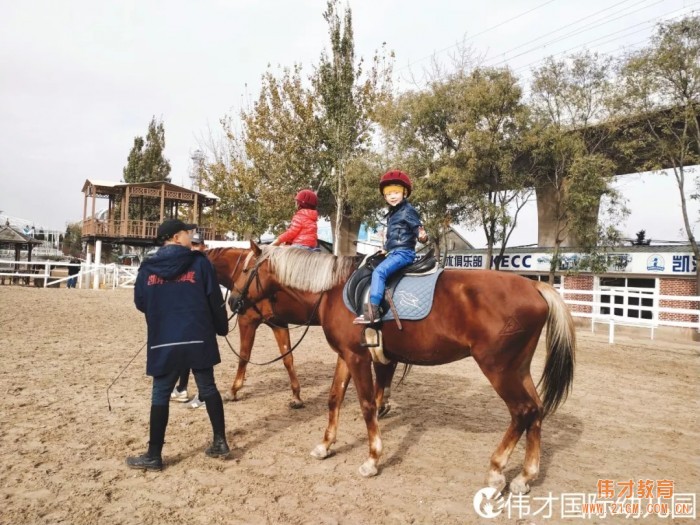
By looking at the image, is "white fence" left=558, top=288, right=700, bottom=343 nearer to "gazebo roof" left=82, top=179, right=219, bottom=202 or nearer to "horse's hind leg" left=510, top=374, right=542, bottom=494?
"horse's hind leg" left=510, top=374, right=542, bottom=494

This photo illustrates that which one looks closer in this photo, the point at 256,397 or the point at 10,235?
the point at 256,397

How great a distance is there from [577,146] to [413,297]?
54.2 ft

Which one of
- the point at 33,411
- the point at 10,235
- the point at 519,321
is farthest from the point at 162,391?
the point at 10,235

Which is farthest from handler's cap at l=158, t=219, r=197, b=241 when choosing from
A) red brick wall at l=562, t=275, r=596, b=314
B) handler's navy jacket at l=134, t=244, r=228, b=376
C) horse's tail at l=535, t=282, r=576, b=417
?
red brick wall at l=562, t=275, r=596, b=314

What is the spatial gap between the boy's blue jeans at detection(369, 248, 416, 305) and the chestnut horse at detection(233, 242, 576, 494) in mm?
286

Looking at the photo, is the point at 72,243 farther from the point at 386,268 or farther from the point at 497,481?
the point at 497,481

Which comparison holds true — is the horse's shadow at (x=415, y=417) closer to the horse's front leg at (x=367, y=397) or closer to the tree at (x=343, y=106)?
the horse's front leg at (x=367, y=397)

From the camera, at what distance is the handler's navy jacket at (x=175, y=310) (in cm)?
350

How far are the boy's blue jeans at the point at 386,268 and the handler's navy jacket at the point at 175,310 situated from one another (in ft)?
4.34

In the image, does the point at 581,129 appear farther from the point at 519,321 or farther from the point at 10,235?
the point at 10,235

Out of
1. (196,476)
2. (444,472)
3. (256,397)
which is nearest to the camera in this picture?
(196,476)

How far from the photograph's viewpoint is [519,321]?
353 centimetres

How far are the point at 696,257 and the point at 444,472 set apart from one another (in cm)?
1743

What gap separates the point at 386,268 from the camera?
3.79m
